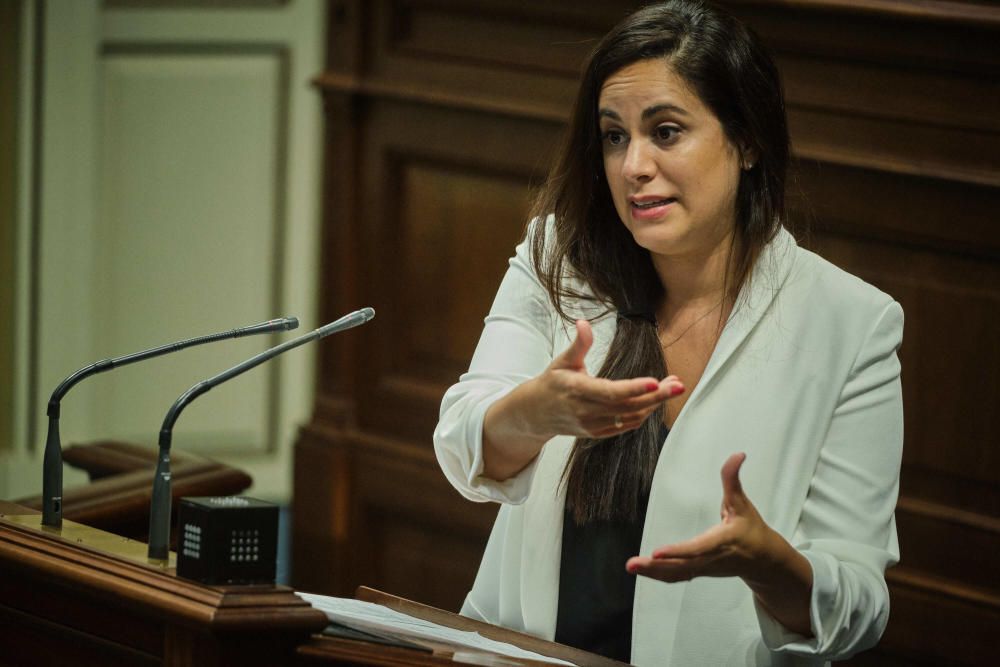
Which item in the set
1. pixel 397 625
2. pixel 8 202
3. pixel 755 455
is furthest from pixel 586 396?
pixel 8 202

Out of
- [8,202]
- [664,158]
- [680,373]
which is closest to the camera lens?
[664,158]

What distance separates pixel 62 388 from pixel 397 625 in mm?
565

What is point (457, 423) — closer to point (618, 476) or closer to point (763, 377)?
point (618, 476)

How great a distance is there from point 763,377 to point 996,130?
109 cm

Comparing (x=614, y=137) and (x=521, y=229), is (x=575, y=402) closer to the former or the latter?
(x=614, y=137)

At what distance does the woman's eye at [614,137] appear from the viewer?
207cm

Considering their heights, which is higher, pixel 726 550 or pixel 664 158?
pixel 664 158

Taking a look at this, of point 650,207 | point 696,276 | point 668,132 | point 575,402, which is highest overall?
point 668,132

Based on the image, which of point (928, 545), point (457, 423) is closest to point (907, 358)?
point (928, 545)

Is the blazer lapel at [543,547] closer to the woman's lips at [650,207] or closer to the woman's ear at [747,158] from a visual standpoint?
the woman's lips at [650,207]

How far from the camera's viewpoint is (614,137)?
2082mm

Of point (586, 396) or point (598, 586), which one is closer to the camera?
point (586, 396)

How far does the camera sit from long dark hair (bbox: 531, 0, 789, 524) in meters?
2.02

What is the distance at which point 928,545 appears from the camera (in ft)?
9.66
